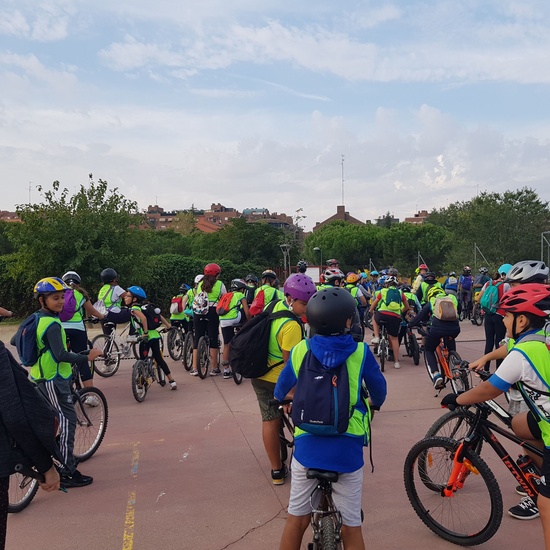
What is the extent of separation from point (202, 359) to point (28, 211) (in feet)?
37.6

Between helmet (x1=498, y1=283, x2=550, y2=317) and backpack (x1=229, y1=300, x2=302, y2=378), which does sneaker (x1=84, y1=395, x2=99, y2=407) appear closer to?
backpack (x1=229, y1=300, x2=302, y2=378)

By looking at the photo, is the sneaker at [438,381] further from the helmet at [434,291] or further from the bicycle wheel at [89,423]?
the bicycle wheel at [89,423]

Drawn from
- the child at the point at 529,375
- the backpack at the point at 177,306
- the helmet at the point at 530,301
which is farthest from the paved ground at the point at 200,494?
the backpack at the point at 177,306

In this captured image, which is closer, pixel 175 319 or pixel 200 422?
pixel 200 422

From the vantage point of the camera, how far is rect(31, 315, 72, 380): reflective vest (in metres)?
4.46

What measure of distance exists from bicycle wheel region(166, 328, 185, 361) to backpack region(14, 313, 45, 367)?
6.50m

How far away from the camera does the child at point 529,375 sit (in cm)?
282

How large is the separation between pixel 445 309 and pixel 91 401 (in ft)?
15.4

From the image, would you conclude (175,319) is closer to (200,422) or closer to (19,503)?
(200,422)

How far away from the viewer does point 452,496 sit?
3.71 metres

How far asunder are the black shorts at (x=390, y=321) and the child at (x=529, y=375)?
5.99 meters

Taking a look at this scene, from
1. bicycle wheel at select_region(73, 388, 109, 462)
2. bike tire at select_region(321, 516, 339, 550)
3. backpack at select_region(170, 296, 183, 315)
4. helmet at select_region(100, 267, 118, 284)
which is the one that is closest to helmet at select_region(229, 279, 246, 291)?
backpack at select_region(170, 296, 183, 315)

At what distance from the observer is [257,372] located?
4.25 metres

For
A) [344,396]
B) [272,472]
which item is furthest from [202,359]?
[344,396]
